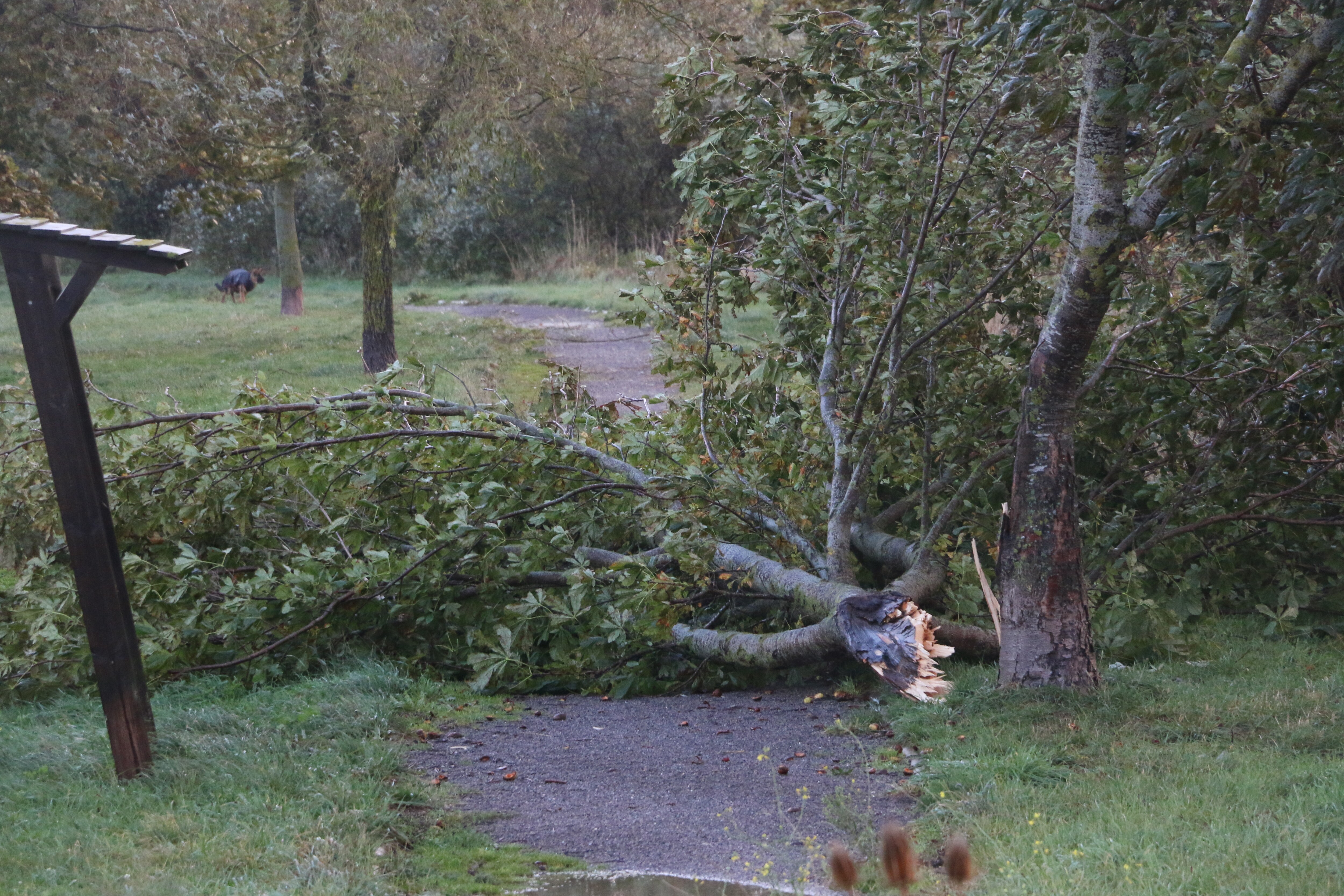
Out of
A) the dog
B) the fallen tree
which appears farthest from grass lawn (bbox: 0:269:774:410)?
the fallen tree

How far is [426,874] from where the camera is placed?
360 cm

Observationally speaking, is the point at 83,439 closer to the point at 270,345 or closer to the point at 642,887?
the point at 642,887

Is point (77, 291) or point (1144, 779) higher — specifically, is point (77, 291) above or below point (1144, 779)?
above

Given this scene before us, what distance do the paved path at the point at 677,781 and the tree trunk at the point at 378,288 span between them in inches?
412

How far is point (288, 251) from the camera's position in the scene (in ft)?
73.7

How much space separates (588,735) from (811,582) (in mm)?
1251

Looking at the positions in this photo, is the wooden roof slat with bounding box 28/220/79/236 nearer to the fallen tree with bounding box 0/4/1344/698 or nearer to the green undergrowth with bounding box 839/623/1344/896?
the fallen tree with bounding box 0/4/1344/698

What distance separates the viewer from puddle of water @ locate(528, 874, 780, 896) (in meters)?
3.47

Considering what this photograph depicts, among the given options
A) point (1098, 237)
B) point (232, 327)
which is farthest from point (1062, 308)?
point (232, 327)

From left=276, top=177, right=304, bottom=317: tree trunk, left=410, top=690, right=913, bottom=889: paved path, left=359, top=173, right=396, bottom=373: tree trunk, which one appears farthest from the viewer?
left=276, top=177, right=304, bottom=317: tree trunk

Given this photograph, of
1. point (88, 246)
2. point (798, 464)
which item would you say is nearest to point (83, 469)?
point (88, 246)

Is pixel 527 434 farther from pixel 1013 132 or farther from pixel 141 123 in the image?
pixel 141 123

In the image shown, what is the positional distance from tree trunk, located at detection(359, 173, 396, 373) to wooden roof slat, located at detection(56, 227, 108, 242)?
438 inches

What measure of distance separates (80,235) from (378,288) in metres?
11.5
